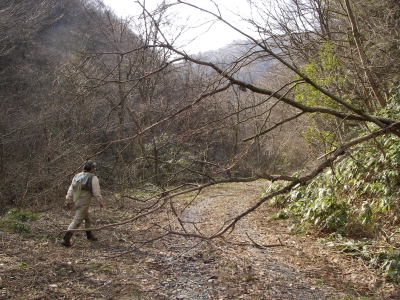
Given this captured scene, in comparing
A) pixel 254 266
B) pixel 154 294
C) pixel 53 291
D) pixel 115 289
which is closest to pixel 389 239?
pixel 254 266

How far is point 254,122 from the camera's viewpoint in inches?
377

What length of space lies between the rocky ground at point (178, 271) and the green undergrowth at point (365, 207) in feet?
0.88

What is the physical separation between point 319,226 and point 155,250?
326 centimetres

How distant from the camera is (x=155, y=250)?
611cm

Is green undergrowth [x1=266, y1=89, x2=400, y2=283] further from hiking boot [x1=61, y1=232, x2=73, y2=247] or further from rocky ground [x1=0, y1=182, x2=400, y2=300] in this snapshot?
hiking boot [x1=61, y1=232, x2=73, y2=247]

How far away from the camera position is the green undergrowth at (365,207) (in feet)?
17.0

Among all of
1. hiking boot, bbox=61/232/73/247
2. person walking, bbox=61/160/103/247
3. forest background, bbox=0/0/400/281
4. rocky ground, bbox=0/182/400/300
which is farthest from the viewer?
person walking, bbox=61/160/103/247

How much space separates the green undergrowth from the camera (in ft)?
17.0

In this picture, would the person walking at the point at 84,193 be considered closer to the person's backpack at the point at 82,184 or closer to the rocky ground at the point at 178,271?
the person's backpack at the point at 82,184

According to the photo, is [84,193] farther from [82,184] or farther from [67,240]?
[67,240]

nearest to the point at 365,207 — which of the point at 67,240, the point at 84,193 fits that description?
the point at 84,193

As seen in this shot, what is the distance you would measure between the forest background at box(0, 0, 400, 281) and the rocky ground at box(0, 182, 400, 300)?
1.54 feet

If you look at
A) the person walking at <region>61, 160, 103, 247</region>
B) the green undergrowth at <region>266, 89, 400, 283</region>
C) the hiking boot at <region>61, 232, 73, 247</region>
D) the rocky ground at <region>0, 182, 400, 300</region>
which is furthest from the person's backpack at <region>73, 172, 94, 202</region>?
the green undergrowth at <region>266, 89, 400, 283</region>

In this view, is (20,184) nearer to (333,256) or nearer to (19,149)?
(19,149)
